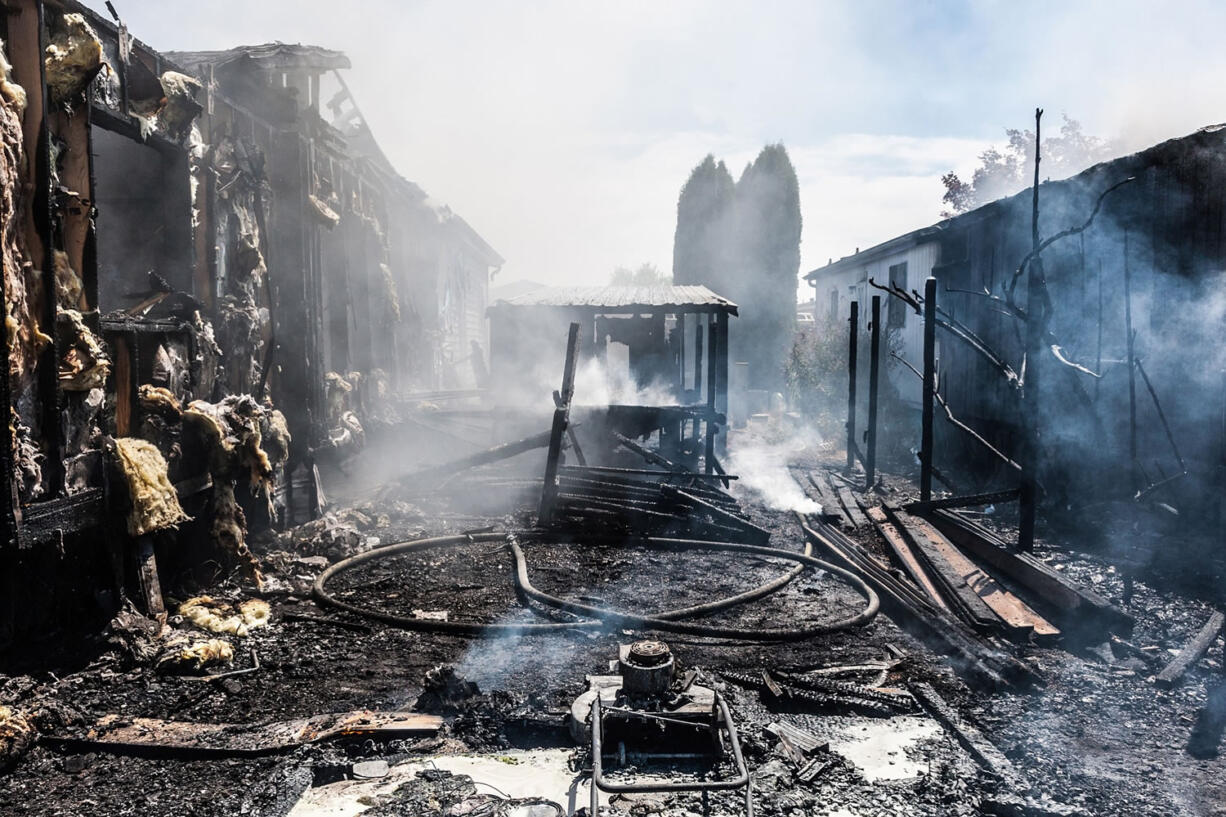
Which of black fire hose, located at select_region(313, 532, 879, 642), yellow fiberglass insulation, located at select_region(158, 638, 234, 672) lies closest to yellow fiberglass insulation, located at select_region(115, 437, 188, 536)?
yellow fiberglass insulation, located at select_region(158, 638, 234, 672)

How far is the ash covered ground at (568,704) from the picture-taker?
413 cm

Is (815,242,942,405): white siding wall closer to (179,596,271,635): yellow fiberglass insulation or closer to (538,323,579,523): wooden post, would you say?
(538,323,579,523): wooden post

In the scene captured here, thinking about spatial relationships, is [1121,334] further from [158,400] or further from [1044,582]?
[158,400]

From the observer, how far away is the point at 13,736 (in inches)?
172

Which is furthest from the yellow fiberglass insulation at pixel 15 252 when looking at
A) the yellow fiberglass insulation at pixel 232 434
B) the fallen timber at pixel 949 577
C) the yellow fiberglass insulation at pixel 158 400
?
the fallen timber at pixel 949 577

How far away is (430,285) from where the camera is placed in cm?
2138

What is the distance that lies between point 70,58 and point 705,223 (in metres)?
34.2

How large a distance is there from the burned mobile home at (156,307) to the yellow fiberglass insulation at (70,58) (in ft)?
0.05

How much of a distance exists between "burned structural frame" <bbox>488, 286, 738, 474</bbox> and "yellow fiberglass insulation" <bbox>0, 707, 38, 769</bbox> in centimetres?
1027

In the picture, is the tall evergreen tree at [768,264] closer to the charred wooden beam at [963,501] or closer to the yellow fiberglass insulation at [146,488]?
the charred wooden beam at [963,501]

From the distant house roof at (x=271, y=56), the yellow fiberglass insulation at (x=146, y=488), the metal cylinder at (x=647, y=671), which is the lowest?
the metal cylinder at (x=647, y=671)

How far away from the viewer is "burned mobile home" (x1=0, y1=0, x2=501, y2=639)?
5.38 meters

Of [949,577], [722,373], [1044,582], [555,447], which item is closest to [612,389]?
[722,373]

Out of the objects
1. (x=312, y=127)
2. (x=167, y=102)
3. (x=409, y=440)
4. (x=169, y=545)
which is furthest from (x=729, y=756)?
(x=409, y=440)
